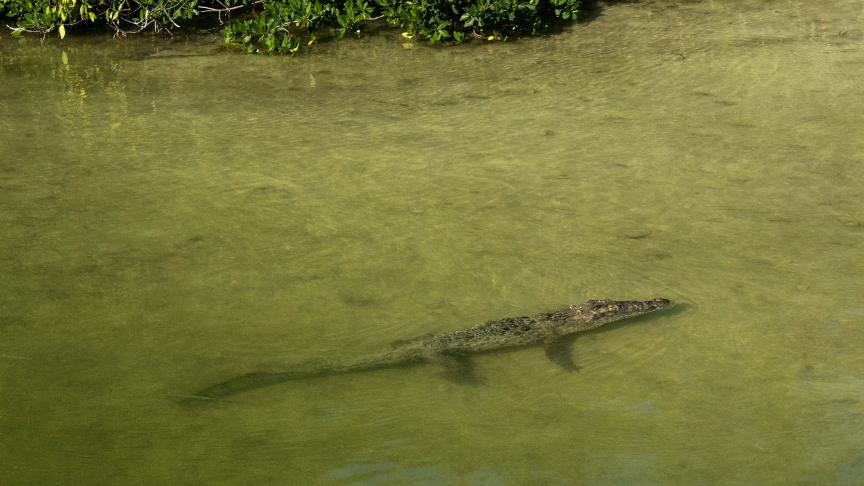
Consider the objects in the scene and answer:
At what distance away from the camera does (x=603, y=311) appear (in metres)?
3.87

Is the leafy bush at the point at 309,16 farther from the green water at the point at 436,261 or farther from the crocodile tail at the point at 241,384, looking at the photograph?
the crocodile tail at the point at 241,384

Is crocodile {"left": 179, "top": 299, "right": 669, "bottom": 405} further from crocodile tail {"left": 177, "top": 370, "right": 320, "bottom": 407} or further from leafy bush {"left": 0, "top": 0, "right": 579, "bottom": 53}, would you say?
leafy bush {"left": 0, "top": 0, "right": 579, "bottom": 53}

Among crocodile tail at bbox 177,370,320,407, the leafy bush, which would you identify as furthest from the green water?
the leafy bush

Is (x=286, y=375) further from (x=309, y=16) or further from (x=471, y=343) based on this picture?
(x=309, y=16)

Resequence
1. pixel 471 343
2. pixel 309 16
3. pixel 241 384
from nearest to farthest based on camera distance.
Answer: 1. pixel 241 384
2. pixel 471 343
3. pixel 309 16

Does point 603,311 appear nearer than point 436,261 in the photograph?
Yes

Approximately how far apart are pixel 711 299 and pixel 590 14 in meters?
5.47

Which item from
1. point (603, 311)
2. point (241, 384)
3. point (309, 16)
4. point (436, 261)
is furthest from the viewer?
point (309, 16)

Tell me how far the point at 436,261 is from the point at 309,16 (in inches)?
179

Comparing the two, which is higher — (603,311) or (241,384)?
(603,311)

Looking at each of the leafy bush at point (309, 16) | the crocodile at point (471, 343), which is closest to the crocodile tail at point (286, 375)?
the crocodile at point (471, 343)

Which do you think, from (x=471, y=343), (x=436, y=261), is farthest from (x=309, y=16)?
(x=471, y=343)

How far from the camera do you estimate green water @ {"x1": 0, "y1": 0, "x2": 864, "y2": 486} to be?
322 centimetres

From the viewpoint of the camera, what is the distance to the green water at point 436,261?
3225 mm
